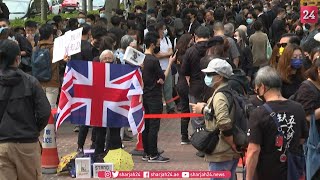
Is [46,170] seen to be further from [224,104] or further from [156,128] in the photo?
[224,104]

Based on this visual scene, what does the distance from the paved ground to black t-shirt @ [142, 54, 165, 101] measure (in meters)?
1.05

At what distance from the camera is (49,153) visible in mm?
11078

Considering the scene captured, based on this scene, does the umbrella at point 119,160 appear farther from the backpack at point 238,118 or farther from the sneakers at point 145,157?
the backpack at point 238,118

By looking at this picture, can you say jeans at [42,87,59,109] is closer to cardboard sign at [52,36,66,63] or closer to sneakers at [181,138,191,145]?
cardboard sign at [52,36,66,63]

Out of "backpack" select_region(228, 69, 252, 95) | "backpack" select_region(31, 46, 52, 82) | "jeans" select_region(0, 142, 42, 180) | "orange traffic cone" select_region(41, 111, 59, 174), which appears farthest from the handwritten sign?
"jeans" select_region(0, 142, 42, 180)

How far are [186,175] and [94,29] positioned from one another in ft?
19.2

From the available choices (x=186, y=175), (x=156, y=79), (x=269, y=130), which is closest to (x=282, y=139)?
(x=269, y=130)

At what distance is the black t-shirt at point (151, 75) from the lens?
11.6 m

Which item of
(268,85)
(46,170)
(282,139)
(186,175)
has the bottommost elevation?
(46,170)

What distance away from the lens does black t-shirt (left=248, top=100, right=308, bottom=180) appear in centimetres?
685

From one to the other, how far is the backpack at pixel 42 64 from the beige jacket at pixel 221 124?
17.7 ft

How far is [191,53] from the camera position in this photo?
479 inches

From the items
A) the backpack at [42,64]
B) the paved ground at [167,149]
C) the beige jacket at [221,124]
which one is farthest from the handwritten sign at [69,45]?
the beige jacket at [221,124]

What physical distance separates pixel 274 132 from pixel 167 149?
618cm
